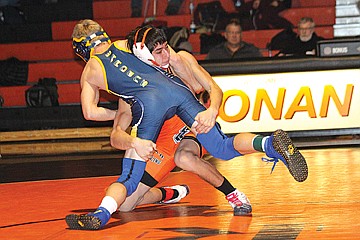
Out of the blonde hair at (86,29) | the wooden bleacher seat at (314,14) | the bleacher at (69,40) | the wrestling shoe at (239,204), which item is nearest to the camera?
the wrestling shoe at (239,204)

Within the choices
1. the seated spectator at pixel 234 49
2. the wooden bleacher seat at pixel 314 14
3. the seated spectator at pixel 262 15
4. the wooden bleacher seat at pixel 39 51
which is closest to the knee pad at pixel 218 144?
the seated spectator at pixel 234 49

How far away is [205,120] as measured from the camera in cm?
417

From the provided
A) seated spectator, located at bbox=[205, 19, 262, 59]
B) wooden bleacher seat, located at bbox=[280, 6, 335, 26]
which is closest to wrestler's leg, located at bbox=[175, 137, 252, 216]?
seated spectator, located at bbox=[205, 19, 262, 59]

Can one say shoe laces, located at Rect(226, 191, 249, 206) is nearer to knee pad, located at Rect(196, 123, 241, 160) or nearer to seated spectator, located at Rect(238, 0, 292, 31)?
knee pad, located at Rect(196, 123, 241, 160)

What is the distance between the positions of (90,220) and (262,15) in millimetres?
6553

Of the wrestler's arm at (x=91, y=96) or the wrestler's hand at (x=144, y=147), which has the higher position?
the wrestler's arm at (x=91, y=96)

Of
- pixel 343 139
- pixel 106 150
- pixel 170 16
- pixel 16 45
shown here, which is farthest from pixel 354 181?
pixel 16 45

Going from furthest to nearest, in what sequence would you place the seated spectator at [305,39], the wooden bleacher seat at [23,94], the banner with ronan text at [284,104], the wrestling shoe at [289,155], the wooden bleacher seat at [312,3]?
the wooden bleacher seat at [312,3] < the wooden bleacher seat at [23,94] < the seated spectator at [305,39] < the banner with ronan text at [284,104] < the wrestling shoe at [289,155]

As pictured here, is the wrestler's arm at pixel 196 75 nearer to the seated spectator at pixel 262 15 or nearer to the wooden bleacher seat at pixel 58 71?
the seated spectator at pixel 262 15

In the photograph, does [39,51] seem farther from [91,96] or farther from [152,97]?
[152,97]

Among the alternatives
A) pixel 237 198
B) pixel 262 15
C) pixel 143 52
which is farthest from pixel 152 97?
pixel 262 15

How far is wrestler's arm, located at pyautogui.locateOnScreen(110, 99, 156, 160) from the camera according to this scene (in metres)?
4.05

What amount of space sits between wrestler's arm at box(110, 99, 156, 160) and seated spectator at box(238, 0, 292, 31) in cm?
571

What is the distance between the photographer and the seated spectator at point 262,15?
10.0m
